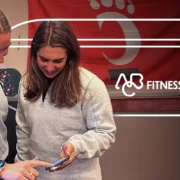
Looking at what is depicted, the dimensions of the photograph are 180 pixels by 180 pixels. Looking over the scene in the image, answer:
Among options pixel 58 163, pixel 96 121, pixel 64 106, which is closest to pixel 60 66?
pixel 64 106

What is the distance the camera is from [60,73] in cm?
159

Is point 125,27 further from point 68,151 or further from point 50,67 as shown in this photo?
point 68,151

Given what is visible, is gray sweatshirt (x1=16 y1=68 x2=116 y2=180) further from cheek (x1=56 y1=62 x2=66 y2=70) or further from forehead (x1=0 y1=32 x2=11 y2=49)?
forehead (x1=0 y1=32 x2=11 y2=49)

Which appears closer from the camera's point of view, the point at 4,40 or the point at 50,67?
the point at 4,40

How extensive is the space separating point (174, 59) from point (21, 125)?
161cm

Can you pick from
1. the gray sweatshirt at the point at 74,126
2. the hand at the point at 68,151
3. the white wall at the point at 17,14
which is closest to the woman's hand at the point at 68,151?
the hand at the point at 68,151

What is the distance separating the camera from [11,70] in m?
2.53

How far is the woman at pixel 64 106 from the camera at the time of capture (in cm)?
152

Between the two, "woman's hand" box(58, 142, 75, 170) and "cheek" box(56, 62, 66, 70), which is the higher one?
"cheek" box(56, 62, 66, 70)

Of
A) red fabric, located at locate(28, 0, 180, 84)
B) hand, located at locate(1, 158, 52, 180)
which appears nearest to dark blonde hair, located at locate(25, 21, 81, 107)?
hand, located at locate(1, 158, 52, 180)

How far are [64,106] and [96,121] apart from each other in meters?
0.15

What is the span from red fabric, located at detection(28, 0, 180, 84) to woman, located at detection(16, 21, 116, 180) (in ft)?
4.23

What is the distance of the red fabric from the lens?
2826mm

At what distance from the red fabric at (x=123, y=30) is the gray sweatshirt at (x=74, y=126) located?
4.26ft
